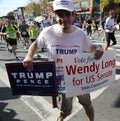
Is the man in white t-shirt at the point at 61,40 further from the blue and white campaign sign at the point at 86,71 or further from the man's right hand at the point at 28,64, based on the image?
the blue and white campaign sign at the point at 86,71

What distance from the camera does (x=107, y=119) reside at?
13.4 ft

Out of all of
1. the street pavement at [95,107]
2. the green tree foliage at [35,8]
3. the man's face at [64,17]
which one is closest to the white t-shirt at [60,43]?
the man's face at [64,17]

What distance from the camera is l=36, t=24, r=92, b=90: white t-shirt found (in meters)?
2.91

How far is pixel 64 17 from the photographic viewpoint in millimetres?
2773

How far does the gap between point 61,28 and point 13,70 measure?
2.43ft

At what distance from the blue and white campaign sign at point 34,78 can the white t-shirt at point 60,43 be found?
19 cm

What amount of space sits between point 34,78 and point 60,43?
511mm

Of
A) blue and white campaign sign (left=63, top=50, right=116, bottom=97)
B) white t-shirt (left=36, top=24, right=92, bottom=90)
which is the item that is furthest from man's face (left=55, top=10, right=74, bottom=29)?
blue and white campaign sign (left=63, top=50, right=116, bottom=97)

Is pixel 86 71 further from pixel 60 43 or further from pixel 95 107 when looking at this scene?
pixel 95 107

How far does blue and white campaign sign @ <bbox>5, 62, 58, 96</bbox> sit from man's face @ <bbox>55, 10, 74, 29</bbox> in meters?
0.47

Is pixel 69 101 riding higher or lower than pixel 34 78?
lower

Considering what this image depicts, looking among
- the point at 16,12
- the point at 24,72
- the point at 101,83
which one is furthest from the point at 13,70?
the point at 16,12

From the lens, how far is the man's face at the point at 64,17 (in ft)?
9.07

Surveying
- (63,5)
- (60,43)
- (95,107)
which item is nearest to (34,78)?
(60,43)
